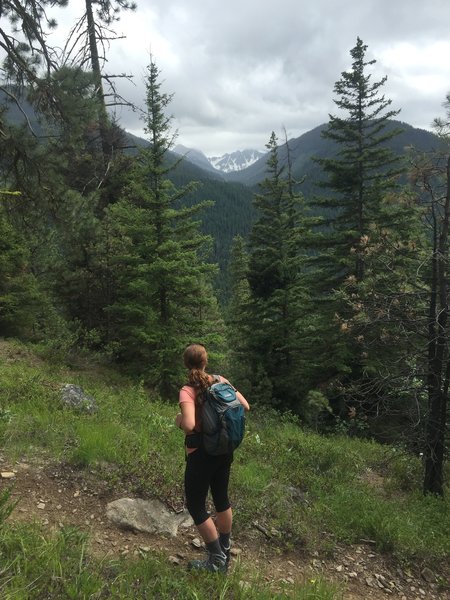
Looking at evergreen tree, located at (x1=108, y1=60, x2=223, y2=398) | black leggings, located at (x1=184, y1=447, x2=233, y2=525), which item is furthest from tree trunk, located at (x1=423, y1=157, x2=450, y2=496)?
evergreen tree, located at (x1=108, y1=60, x2=223, y2=398)

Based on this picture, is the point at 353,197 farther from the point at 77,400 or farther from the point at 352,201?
the point at 77,400

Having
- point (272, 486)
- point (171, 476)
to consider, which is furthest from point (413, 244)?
point (171, 476)

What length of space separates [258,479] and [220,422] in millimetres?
2801

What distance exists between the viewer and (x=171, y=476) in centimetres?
503

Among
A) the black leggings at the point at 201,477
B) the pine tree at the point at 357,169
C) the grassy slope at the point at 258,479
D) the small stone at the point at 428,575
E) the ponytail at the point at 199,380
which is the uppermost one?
the pine tree at the point at 357,169

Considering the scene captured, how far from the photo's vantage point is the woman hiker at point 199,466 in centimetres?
331

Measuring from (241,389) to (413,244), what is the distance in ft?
42.3

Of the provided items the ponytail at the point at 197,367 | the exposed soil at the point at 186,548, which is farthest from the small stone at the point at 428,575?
the ponytail at the point at 197,367

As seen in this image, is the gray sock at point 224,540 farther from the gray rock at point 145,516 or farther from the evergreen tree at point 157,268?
the evergreen tree at point 157,268

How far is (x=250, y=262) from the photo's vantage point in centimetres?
1892

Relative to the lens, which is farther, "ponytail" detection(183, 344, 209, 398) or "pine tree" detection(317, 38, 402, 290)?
"pine tree" detection(317, 38, 402, 290)

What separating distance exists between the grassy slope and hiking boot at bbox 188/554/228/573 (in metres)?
0.16

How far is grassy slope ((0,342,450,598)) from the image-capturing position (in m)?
4.63

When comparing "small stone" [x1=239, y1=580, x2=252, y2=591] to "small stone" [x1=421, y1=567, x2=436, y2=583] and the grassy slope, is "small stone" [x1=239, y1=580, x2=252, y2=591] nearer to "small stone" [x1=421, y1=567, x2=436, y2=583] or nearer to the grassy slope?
the grassy slope
